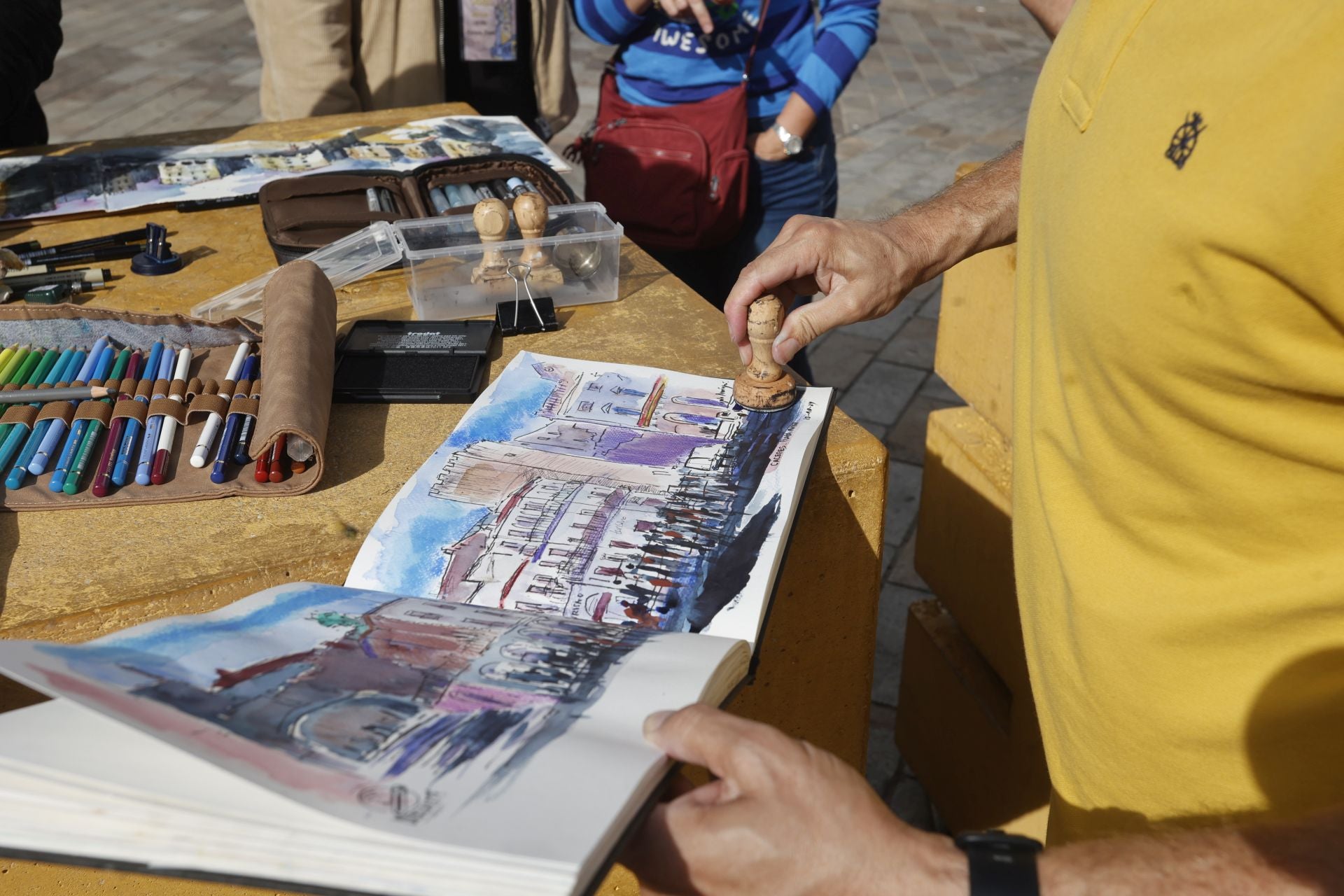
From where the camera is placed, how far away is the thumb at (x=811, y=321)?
127cm

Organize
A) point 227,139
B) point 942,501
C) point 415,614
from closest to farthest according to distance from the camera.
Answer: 1. point 415,614
2. point 942,501
3. point 227,139

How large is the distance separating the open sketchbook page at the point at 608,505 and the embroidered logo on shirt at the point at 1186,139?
1.60 feet

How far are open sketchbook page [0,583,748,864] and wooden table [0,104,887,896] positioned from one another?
0.48 feet

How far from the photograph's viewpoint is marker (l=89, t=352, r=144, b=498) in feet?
3.77

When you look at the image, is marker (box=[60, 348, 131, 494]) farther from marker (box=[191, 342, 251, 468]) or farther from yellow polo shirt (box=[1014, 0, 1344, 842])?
yellow polo shirt (box=[1014, 0, 1344, 842])

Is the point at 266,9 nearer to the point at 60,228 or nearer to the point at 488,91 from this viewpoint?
the point at 488,91

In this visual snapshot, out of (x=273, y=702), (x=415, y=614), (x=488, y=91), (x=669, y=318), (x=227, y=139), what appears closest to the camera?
(x=273, y=702)

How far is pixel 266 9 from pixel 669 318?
4.88 feet

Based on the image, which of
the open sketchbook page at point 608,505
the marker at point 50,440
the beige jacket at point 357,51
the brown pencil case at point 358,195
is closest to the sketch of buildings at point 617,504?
the open sketchbook page at point 608,505

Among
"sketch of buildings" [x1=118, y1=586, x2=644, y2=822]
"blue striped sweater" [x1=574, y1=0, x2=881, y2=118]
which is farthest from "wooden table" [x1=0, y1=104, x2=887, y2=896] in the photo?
"blue striped sweater" [x1=574, y1=0, x2=881, y2=118]

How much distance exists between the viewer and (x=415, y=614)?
94cm

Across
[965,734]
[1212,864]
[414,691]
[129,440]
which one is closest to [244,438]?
[129,440]

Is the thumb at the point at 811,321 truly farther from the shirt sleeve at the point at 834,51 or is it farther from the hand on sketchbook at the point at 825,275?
the shirt sleeve at the point at 834,51

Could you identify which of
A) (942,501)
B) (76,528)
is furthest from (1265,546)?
(942,501)
